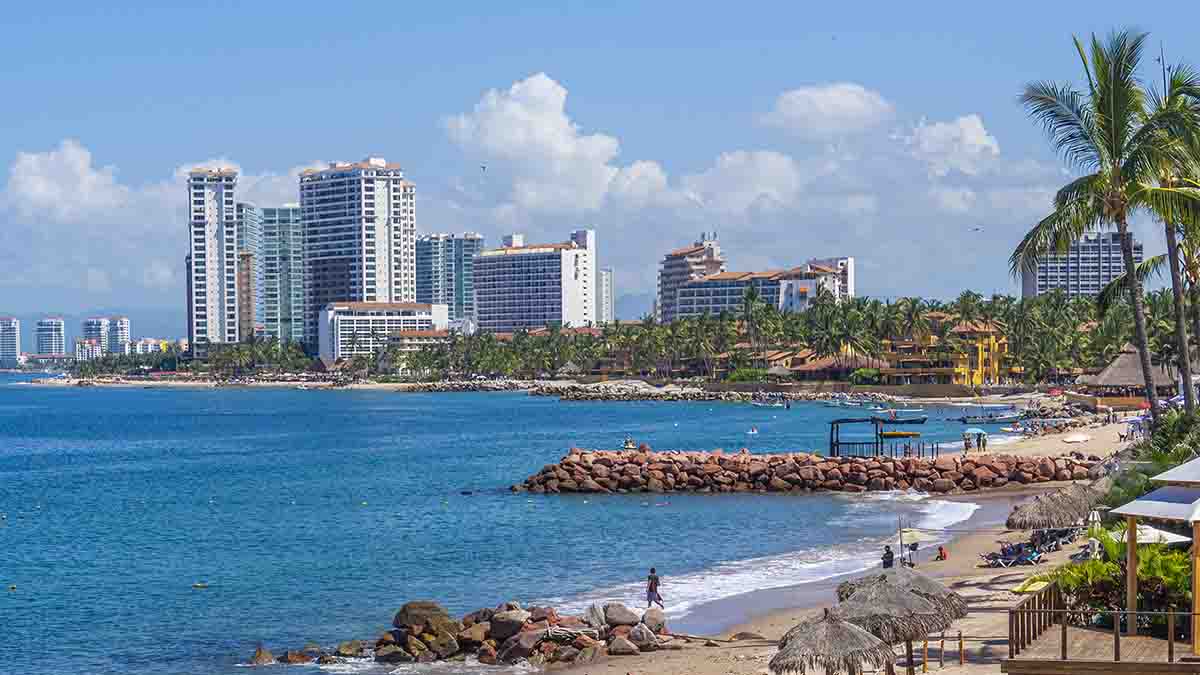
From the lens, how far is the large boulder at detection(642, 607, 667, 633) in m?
27.0

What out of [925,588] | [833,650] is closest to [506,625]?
[925,588]

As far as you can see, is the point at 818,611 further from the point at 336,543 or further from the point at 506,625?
the point at 336,543

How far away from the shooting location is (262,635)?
2972cm

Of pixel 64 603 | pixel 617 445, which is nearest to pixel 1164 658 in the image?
pixel 64 603

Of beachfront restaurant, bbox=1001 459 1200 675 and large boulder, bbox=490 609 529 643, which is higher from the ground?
beachfront restaurant, bbox=1001 459 1200 675

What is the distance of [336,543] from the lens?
149 feet

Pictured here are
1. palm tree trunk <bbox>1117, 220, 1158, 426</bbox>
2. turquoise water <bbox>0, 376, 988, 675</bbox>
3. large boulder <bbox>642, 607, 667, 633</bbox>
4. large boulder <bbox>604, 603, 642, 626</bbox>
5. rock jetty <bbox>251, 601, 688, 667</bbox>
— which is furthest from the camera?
turquoise water <bbox>0, 376, 988, 675</bbox>

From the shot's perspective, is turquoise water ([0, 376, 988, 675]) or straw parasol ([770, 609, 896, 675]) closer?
straw parasol ([770, 609, 896, 675])

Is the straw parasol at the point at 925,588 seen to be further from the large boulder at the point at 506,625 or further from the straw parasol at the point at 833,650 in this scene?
the large boulder at the point at 506,625

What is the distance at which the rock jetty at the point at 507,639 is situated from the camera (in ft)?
85.1

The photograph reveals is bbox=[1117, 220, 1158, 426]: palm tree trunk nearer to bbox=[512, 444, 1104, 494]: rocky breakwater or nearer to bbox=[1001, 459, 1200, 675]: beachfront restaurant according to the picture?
bbox=[1001, 459, 1200, 675]: beachfront restaurant

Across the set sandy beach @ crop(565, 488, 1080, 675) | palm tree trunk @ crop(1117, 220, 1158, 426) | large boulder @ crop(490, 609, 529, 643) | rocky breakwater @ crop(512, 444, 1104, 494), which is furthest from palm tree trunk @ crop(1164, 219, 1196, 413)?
rocky breakwater @ crop(512, 444, 1104, 494)

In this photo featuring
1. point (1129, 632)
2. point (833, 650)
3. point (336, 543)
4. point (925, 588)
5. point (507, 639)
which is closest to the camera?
point (1129, 632)

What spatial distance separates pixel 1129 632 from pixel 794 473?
40.1m
